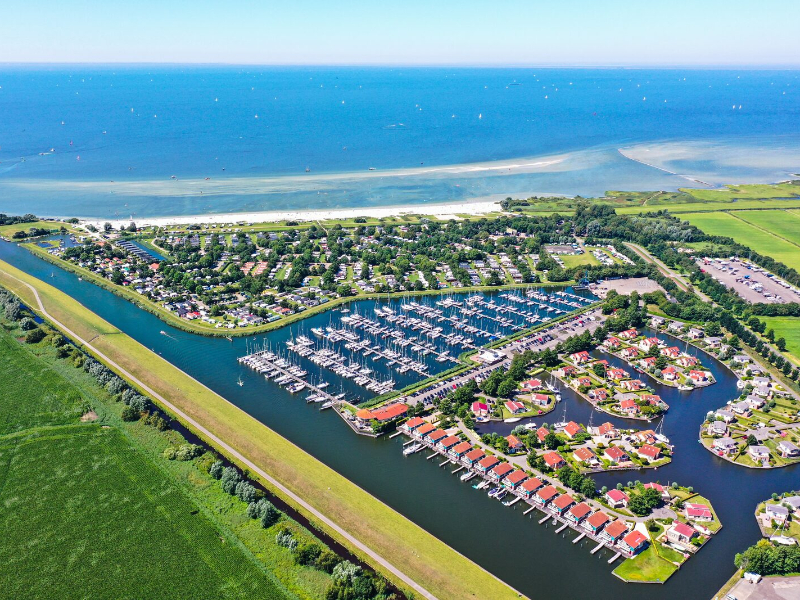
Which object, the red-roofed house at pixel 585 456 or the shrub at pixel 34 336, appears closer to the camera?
the red-roofed house at pixel 585 456

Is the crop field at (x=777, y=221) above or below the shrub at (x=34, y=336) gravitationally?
above

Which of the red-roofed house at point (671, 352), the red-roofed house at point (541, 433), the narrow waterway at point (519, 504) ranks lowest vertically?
the narrow waterway at point (519, 504)

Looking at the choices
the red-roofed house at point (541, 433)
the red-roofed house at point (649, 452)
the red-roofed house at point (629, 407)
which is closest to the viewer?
the red-roofed house at point (649, 452)

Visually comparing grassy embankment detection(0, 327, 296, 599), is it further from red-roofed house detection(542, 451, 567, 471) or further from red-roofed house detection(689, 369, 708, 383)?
red-roofed house detection(689, 369, 708, 383)

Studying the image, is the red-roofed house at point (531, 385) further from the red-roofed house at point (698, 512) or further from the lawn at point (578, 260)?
the lawn at point (578, 260)

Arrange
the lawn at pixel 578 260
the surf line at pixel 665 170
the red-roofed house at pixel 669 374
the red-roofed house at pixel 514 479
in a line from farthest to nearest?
the surf line at pixel 665 170 < the lawn at pixel 578 260 < the red-roofed house at pixel 669 374 < the red-roofed house at pixel 514 479

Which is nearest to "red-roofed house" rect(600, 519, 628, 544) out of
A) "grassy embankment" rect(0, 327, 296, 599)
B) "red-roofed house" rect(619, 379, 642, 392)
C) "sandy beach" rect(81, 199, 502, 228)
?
"grassy embankment" rect(0, 327, 296, 599)

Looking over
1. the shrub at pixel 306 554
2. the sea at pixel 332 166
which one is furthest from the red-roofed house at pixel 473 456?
the sea at pixel 332 166
